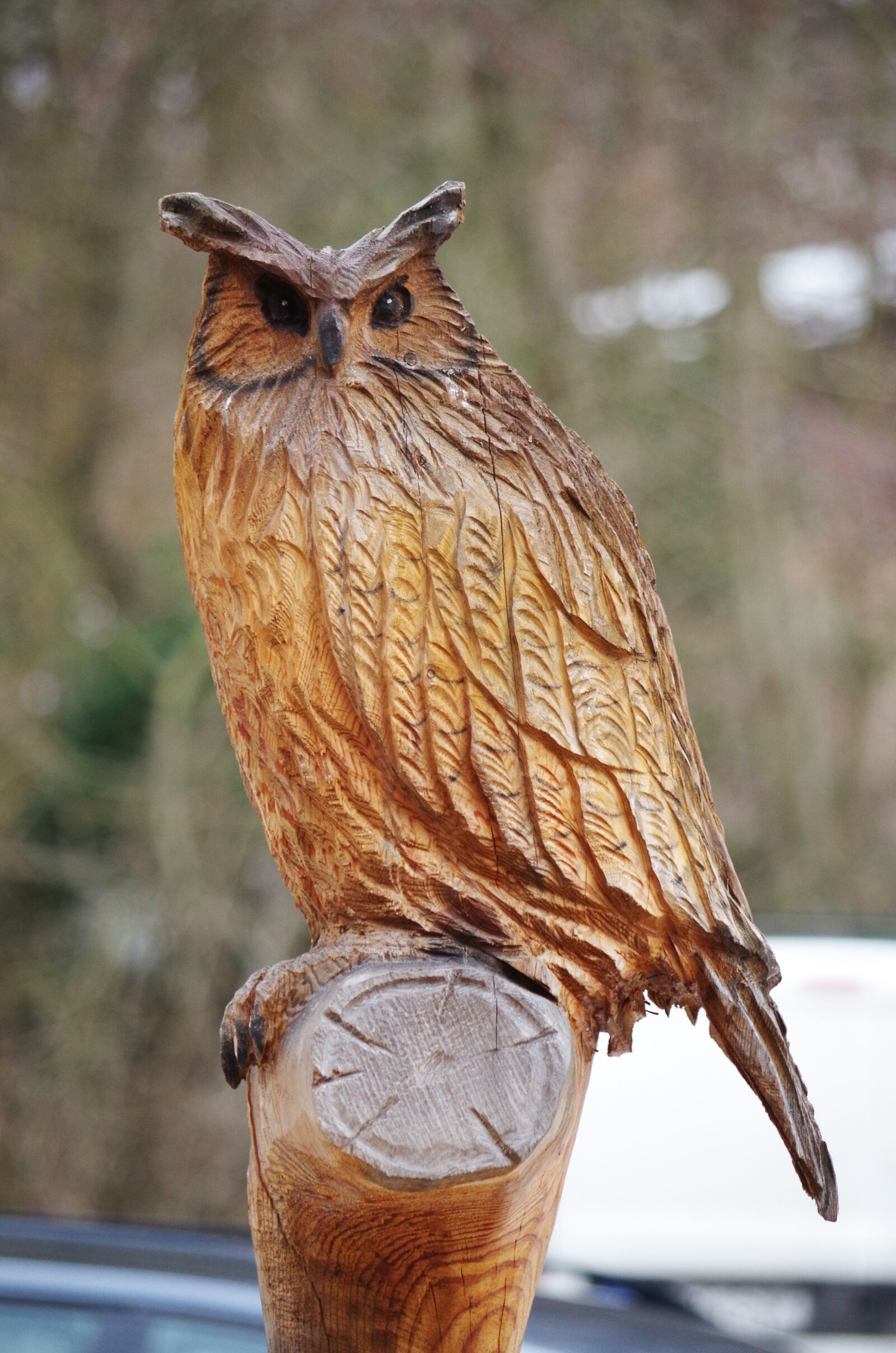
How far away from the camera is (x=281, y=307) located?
1.35 meters

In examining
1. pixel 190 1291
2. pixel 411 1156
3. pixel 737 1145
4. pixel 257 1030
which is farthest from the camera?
pixel 737 1145

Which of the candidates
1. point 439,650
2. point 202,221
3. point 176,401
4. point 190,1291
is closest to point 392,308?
point 202,221

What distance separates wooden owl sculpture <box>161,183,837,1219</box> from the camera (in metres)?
1.28

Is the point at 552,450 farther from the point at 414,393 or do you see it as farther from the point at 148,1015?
the point at 148,1015

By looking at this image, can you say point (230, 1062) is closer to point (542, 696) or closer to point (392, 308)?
point (542, 696)

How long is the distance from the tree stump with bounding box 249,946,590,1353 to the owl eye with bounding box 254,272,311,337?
0.62 meters

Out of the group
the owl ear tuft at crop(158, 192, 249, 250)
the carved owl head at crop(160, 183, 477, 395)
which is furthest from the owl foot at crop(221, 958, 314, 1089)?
the owl ear tuft at crop(158, 192, 249, 250)

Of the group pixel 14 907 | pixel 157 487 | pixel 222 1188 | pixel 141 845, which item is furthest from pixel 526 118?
pixel 222 1188

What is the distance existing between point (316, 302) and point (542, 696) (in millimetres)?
438

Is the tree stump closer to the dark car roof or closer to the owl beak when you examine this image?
the owl beak

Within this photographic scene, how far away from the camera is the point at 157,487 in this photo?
4.59 m

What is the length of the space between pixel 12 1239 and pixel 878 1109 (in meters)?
2.67

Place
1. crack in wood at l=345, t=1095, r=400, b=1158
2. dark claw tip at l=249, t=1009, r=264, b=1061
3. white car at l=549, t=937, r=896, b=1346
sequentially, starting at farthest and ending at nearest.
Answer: white car at l=549, t=937, r=896, b=1346
dark claw tip at l=249, t=1009, r=264, b=1061
crack in wood at l=345, t=1095, r=400, b=1158

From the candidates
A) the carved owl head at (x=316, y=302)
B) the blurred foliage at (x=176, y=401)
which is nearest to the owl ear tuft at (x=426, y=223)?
the carved owl head at (x=316, y=302)
